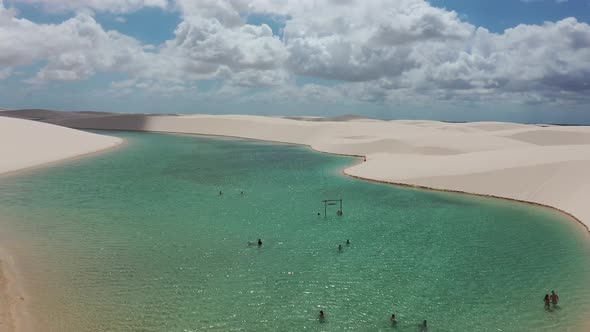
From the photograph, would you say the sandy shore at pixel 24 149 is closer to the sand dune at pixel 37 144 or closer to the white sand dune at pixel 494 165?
the sand dune at pixel 37 144

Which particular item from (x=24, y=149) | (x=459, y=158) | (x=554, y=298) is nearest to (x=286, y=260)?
(x=554, y=298)

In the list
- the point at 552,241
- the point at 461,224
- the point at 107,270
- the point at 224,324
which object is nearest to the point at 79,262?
the point at 107,270

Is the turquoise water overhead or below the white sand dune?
below

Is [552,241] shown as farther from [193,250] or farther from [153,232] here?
[153,232]

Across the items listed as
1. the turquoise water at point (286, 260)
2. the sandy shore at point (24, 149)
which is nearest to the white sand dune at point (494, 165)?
the turquoise water at point (286, 260)

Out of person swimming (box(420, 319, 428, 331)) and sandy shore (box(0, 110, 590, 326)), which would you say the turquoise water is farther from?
sandy shore (box(0, 110, 590, 326))

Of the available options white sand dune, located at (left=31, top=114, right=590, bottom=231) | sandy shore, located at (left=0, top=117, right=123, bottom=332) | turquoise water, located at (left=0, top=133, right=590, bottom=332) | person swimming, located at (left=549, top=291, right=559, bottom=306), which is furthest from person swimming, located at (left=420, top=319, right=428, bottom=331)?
white sand dune, located at (left=31, top=114, right=590, bottom=231)
